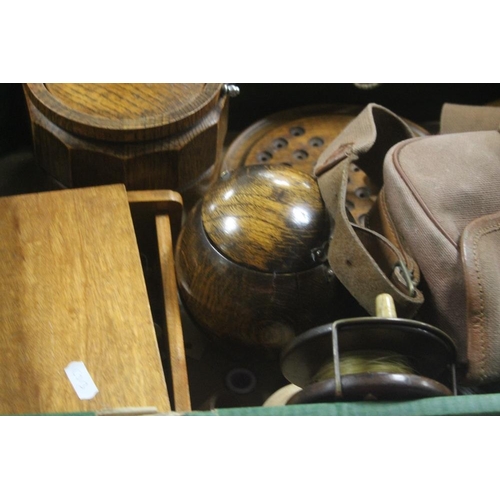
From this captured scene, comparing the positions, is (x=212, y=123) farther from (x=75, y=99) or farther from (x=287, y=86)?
(x=287, y=86)

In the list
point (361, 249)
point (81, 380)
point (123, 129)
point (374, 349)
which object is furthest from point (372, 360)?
point (123, 129)

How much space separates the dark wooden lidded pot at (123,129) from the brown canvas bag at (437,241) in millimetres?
298

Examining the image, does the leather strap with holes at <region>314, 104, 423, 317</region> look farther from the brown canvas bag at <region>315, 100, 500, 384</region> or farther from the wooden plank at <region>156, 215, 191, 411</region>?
the wooden plank at <region>156, 215, 191, 411</region>

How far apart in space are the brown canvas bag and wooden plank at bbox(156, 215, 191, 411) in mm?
297

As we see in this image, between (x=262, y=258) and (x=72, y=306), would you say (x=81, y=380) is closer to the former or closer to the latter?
(x=72, y=306)

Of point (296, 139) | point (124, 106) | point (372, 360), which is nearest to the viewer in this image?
point (372, 360)

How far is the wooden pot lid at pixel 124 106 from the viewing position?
1.27 meters

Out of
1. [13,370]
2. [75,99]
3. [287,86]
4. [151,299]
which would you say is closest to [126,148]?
[75,99]

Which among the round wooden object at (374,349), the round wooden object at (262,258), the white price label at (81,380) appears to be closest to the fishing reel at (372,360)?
the round wooden object at (374,349)

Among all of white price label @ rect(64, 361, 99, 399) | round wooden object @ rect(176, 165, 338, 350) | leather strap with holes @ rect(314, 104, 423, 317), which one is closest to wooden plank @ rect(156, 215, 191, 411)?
round wooden object @ rect(176, 165, 338, 350)

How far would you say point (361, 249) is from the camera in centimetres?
103

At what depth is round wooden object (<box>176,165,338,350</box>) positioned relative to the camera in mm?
1126

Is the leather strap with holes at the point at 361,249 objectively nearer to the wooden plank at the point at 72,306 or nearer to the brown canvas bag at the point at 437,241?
the brown canvas bag at the point at 437,241

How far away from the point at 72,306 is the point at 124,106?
17.4 inches
